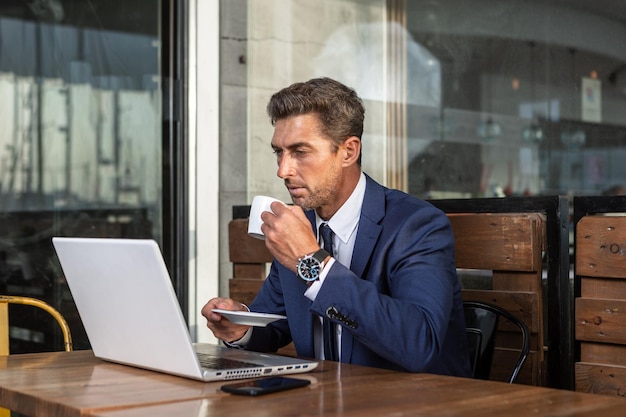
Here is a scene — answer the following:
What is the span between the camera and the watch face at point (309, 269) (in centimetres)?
187

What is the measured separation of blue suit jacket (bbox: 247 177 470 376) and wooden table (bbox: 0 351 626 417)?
103 mm

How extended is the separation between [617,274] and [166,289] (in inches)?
47.3

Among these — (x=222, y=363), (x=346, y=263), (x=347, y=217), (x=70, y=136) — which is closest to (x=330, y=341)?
(x=346, y=263)

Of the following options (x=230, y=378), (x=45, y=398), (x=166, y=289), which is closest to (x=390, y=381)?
(x=230, y=378)

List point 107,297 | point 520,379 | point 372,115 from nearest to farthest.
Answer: point 107,297 < point 520,379 < point 372,115

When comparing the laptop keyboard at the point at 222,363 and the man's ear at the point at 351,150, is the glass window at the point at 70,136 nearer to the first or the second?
the man's ear at the point at 351,150

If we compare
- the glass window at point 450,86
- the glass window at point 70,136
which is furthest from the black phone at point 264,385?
the glass window at point 70,136

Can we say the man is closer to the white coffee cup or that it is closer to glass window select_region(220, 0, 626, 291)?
the white coffee cup

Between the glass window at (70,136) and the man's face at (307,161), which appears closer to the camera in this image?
the man's face at (307,161)

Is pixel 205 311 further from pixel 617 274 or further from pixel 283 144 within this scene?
pixel 617 274

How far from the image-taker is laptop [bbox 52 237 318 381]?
159cm

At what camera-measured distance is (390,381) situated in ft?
5.23

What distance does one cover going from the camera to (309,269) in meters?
1.89

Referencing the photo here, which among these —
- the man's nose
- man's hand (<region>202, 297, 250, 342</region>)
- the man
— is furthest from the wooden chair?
man's hand (<region>202, 297, 250, 342</region>)
